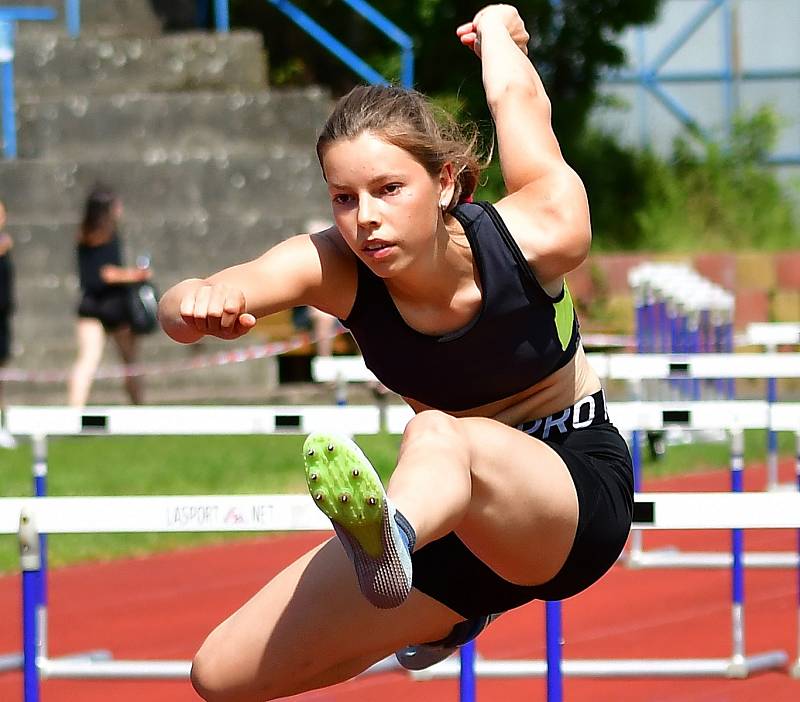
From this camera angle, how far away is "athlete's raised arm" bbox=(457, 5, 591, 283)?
3.36 meters

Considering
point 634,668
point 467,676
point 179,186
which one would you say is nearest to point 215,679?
point 467,676

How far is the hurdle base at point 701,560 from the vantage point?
7227mm

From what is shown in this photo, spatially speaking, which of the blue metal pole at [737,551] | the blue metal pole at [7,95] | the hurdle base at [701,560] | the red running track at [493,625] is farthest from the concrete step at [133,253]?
the blue metal pole at [737,551]

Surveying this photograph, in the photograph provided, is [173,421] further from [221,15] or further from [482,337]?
[221,15]

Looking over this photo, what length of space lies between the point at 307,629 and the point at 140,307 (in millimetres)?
8994

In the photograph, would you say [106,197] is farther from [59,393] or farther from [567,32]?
[567,32]

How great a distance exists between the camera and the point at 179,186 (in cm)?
1563

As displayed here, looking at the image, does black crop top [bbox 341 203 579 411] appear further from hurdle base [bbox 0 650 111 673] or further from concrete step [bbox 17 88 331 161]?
concrete step [bbox 17 88 331 161]

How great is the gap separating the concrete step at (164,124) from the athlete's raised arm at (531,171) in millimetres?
12305

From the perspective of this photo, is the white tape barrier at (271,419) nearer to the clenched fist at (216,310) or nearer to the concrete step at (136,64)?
the clenched fist at (216,310)

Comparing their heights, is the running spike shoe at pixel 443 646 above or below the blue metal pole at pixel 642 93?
below

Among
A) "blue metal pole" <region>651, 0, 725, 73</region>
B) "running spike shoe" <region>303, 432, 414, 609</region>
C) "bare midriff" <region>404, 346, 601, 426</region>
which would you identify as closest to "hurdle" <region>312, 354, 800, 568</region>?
"bare midriff" <region>404, 346, 601, 426</region>

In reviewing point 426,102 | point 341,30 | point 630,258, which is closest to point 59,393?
point 630,258

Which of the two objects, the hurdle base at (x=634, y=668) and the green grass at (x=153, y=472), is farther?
the green grass at (x=153, y=472)
